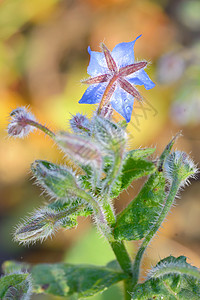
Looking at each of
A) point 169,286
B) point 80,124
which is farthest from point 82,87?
point 169,286

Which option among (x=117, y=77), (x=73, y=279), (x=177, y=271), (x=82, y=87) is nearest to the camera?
(x=177, y=271)

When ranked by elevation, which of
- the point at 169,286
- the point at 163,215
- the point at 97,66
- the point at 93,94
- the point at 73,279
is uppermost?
the point at 97,66

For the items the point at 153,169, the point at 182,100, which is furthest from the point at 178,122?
the point at 153,169

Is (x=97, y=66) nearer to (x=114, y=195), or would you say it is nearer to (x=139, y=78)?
(x=139, y=78)

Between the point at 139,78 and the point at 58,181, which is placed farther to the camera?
the point at 139,78

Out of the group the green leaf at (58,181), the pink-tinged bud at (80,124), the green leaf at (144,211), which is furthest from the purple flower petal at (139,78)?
the green leaf at (58,181)

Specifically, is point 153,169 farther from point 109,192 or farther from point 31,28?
point 31,28

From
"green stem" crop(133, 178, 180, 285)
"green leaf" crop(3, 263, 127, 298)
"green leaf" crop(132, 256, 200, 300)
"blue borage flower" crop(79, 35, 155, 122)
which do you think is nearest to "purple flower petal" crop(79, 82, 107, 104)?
"blue borage flower" crop(79, 35, 155, 122)
